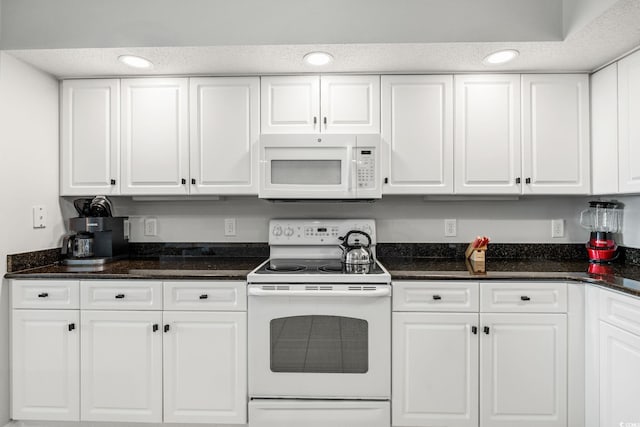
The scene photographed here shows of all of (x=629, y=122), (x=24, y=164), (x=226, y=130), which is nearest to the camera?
(x=629, y=122)

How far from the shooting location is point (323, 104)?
2262 millimetres

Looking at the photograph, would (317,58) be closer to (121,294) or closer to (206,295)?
(206,295)

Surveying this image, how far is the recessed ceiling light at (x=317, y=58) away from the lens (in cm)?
200

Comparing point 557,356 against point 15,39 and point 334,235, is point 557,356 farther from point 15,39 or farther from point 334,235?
point 15,39

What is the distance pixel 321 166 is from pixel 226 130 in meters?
0.64

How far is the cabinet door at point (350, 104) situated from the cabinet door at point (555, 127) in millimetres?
902

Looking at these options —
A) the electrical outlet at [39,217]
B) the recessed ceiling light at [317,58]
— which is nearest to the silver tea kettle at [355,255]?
the recessed ceiling light at [317,58]

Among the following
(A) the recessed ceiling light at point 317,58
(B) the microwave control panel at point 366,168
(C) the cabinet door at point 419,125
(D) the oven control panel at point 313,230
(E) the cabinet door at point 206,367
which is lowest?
(E) the cabinet door at point 206,367

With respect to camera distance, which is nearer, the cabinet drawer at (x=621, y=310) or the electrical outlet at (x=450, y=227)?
the cabinet drawer at (x=621, y=310)

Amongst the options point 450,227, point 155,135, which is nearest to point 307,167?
point 155,135

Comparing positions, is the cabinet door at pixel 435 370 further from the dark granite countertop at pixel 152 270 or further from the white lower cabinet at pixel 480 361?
the dark granite countertop at pixel 152 270

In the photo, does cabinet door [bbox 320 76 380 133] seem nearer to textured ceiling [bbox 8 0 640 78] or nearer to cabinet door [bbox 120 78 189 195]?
textured ceiling [bbox 8 0 640 78]

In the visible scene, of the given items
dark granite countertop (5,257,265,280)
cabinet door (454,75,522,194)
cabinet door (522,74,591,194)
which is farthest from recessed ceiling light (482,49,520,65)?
dark granite countertop (5,257,265,280)

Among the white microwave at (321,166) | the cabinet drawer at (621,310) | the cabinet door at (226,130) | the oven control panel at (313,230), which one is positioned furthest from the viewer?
the oven control panel at (313,230)
